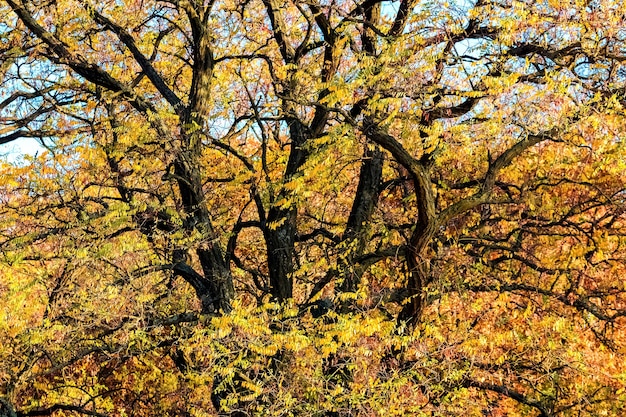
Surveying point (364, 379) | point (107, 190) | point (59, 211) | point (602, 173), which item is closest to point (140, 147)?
point (107, 190)

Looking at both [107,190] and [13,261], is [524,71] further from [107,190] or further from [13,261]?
[13,261]

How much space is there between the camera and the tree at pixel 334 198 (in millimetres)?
8336

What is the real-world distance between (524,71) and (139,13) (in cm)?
582

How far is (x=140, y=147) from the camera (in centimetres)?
995

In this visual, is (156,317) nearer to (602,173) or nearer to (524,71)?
(524,71)

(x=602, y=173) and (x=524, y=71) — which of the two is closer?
(x=524, y=71)

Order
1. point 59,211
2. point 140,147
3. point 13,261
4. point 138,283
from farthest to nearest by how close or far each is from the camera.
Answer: point 59,211 → point 140,147 → point 138,283 → point 13,261

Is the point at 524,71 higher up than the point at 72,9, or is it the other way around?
the point at 72,9

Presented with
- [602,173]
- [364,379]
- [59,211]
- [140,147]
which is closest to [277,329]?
[364,379]

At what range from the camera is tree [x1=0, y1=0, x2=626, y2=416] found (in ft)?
27.3

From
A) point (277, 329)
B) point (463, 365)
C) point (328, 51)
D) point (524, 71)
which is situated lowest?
point (463, 365)

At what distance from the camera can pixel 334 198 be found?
1218 centimetres

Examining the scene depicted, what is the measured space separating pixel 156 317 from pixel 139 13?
15.3 feet

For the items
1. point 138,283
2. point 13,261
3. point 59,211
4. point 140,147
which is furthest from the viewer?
point 59,211
